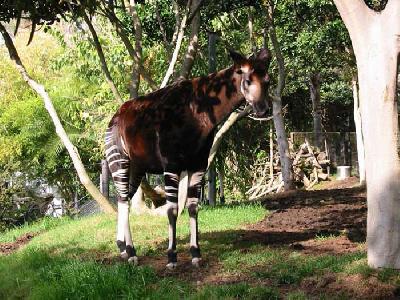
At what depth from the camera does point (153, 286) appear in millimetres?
6547

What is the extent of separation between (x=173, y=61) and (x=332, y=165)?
15.9 m

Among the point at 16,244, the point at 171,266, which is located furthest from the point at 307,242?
the point at 16,244

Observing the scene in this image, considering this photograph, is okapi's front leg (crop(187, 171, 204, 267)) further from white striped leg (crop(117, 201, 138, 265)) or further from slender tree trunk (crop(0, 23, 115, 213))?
slender tree trunk (crop(0, 23, 115, 213))

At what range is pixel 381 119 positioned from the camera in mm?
5773

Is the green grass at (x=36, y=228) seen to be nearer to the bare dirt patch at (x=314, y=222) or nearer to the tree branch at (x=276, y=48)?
the bare dirt patch at (x=314, y=222)

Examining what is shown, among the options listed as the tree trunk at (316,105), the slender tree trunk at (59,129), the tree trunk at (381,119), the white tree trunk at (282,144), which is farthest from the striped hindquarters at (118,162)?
the tree trunk at (316,105)

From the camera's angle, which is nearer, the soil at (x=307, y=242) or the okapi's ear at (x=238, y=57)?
the soil at (x=307, y=242)

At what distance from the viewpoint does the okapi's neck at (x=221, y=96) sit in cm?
706

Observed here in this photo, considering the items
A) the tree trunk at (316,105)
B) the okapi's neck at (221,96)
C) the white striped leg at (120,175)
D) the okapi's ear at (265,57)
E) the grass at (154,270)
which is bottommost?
the grass at (154,270)

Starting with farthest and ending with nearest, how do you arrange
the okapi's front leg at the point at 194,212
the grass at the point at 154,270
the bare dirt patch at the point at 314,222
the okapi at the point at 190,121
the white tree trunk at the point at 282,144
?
the white tree trunk at the point at 282,144 < the bare dirt patch at the point at 314,222 < the okapi's front leg at the point at 194,212 < the okapi at the point at 190,121 < the grass at the point at 154,270

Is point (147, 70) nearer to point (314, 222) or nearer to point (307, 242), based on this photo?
point (314, 222)

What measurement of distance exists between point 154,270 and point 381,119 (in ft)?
9.52

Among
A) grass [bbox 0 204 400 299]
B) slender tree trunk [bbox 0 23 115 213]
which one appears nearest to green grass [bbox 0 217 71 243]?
slender tree trunk [bbox 0 23 115 213]

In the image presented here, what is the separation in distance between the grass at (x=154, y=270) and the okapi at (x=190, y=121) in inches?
23.2
